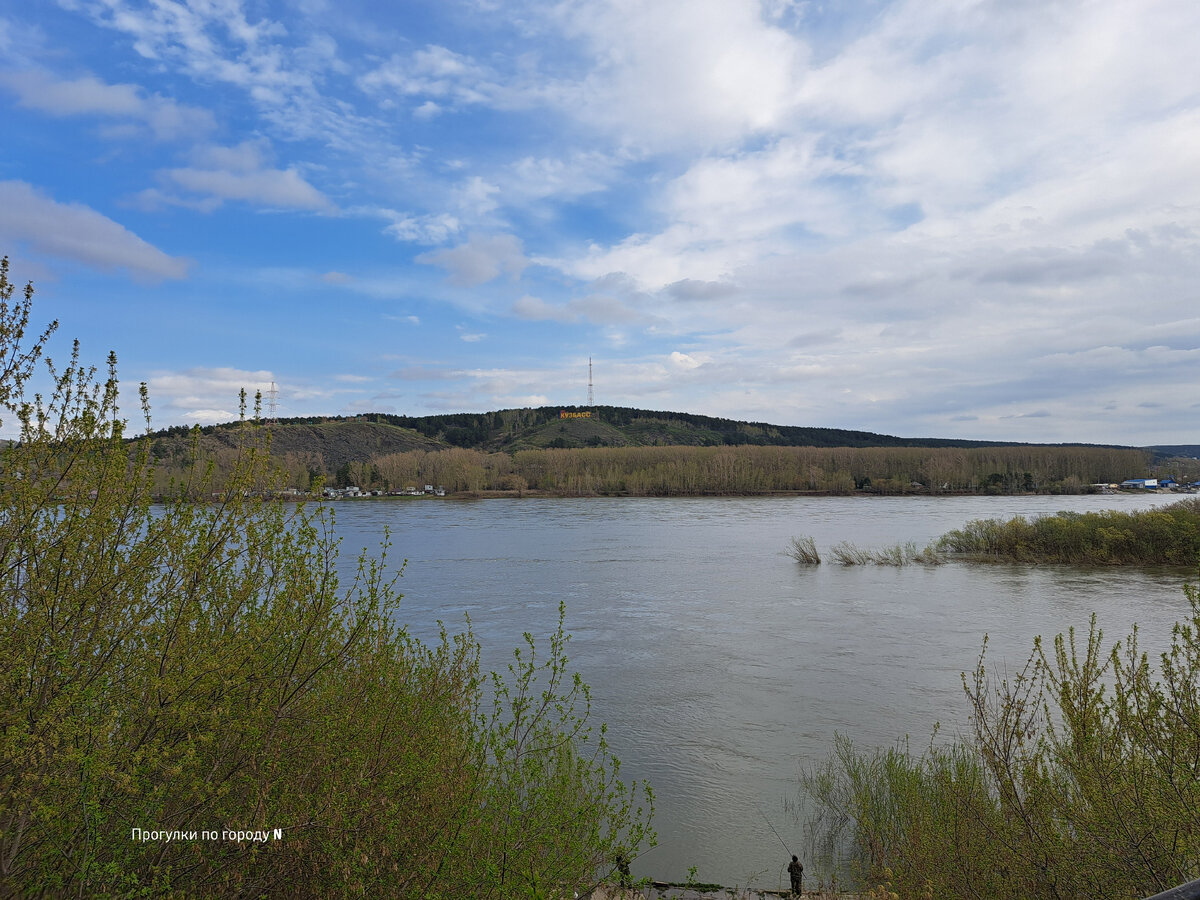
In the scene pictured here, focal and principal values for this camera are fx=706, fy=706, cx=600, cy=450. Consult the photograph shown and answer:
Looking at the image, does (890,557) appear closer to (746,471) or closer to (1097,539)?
(1097,539)

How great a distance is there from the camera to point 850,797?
9.63 m

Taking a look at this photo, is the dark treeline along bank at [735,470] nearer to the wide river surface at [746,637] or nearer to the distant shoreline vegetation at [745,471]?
the distant shoreline vegetation at [745,471]

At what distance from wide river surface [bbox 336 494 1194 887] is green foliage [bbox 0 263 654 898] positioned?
4652 mm

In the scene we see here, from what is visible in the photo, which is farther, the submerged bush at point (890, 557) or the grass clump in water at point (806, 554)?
the grass clump in water at point (806, 554)

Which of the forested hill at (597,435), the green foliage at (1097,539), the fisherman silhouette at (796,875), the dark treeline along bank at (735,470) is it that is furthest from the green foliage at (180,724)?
the forested hill at (597,435)

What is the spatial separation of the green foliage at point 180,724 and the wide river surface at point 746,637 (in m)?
4.65

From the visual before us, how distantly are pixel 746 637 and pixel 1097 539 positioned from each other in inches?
890

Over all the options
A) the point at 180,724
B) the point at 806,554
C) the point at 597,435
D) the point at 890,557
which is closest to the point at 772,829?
the point at 180,724

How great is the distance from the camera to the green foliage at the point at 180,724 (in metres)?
3.46

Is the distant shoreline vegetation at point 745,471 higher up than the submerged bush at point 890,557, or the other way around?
the distant shoreline vegetation at point 745,471

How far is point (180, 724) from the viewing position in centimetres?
365

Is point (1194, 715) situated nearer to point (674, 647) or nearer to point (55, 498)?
point (55, 498)

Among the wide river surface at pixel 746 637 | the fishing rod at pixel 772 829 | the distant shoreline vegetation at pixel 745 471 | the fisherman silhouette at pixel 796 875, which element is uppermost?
the distant shoreline vegetation at pixel 745 471

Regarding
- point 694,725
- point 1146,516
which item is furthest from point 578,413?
point 694,725
